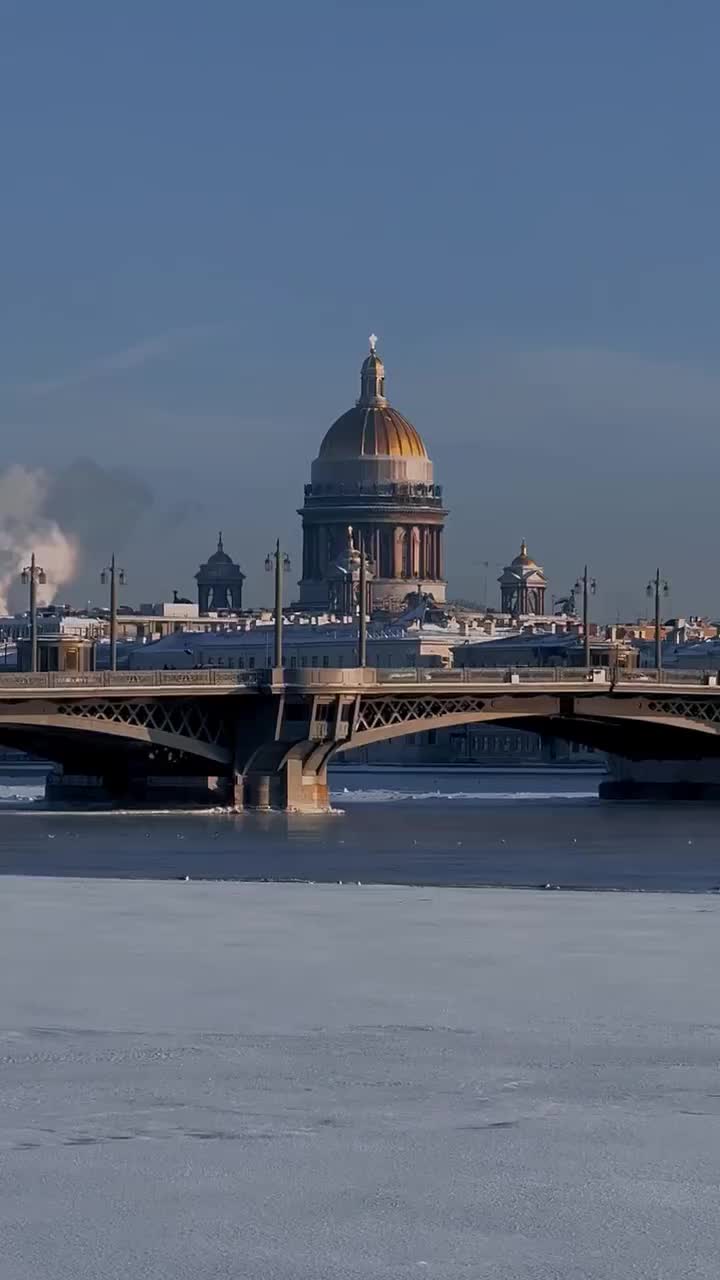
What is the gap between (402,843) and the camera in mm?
56781

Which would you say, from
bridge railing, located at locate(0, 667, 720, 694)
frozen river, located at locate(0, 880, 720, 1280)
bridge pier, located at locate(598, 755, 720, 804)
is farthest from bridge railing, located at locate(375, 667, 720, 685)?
frozen river, located at locate(0, 880, 720, 1280)

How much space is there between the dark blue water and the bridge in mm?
2039

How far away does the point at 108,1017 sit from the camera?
1538 centimetres

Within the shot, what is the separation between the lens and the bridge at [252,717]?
67.4 meters

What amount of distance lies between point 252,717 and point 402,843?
16.5 m

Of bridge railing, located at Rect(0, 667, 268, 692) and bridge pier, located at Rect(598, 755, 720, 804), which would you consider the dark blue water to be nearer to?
bridge pier, located at Rect(598, 755, 720, 804)

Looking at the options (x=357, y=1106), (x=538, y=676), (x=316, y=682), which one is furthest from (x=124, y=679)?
(x=357, y=1106)

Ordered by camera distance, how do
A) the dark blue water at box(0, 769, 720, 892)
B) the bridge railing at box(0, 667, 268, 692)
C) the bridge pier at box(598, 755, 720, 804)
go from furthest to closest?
the bridge pier at box(598, 755, 720, 804), the bridge railing at box(0, 667, 268, 692), the dark blue water at box(0, 769, 720, 892)

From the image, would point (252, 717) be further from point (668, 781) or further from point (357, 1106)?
point (357, 1106)

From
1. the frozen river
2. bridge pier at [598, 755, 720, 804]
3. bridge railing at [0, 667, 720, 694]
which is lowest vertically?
the frozen river

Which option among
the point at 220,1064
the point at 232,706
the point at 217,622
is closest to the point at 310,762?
the point at 232,706

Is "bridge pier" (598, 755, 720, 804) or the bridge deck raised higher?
the bridge deck

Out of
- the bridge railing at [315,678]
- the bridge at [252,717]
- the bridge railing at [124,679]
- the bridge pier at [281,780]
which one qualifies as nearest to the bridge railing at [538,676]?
the bridge railing at [315,678]

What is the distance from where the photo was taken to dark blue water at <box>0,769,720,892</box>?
42.3 meters
